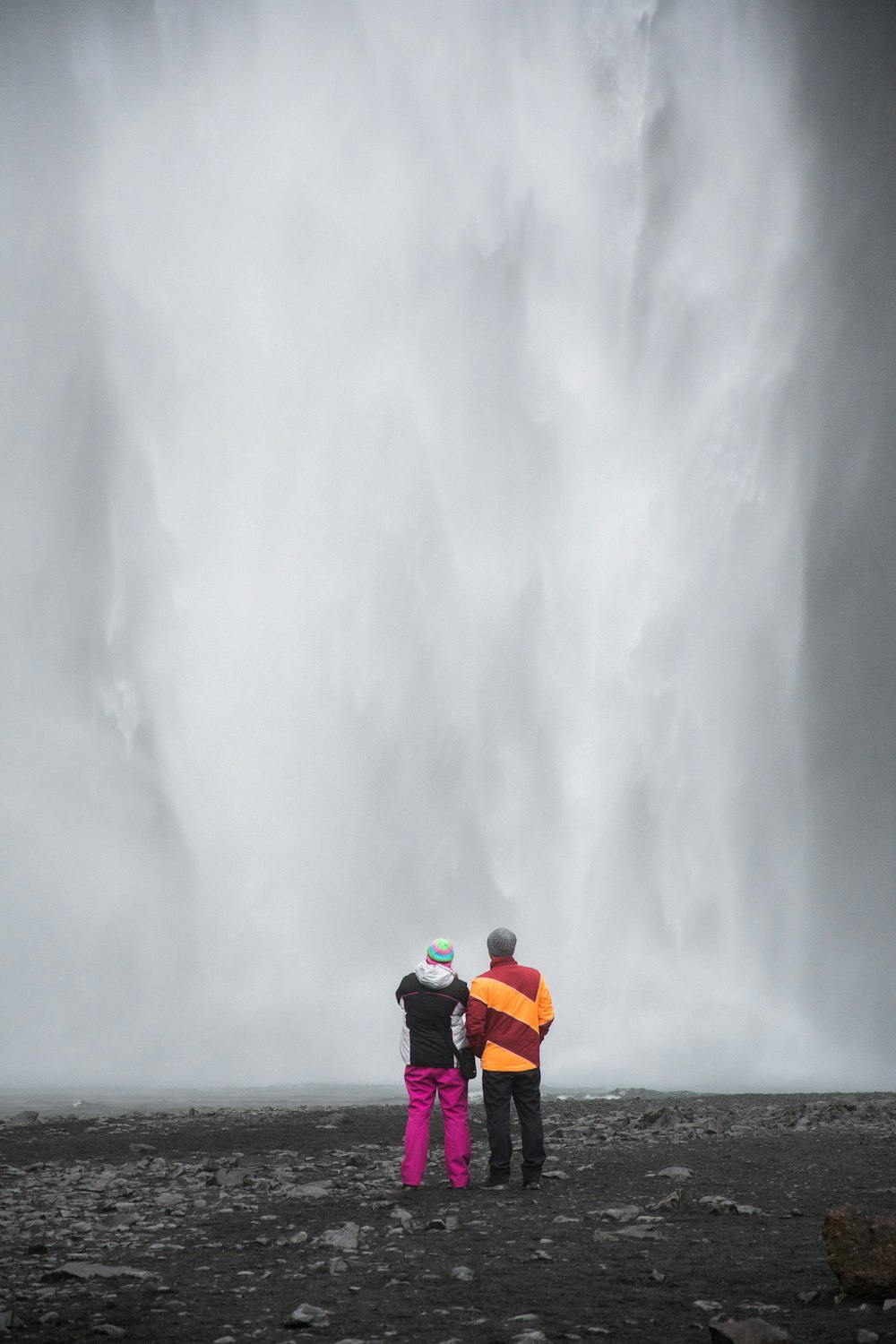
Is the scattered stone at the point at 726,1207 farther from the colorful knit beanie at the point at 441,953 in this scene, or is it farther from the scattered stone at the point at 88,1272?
the scattered stone at the point at 88,1272

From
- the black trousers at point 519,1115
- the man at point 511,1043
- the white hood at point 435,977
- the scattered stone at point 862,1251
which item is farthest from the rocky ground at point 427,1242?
the white hood at point 435,977

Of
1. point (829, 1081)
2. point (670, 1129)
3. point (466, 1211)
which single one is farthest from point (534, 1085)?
point (829, 1081)

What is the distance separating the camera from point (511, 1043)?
9.98m

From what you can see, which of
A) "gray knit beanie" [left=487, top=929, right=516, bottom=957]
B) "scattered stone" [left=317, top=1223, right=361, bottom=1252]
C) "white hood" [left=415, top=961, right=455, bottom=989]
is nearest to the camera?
"scattered stone" [left=317, top=1223, right=361, bottom=1252]

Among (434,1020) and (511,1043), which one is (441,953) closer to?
(434,1020)

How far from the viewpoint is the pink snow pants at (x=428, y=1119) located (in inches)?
389

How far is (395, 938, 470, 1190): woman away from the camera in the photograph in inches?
391

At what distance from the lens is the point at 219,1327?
5.30 m

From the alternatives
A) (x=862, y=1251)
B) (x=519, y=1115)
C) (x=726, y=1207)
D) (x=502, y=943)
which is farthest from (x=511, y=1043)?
(x=862, y=1251)

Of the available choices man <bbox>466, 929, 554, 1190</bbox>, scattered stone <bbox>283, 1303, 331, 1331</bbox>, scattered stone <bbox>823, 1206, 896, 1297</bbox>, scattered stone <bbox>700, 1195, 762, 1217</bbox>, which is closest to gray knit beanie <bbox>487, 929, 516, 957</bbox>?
man <bbox>466, 929, 554, 1190</bbox>

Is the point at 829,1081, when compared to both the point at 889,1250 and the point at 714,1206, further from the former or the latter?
the point at 889,1250

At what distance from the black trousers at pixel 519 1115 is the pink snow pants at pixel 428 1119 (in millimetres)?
269

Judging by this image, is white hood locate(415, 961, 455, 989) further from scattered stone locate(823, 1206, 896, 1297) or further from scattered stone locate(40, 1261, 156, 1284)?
scattered stone locate(823, 1206, 896, 1297)

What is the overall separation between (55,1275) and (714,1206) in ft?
17.2
